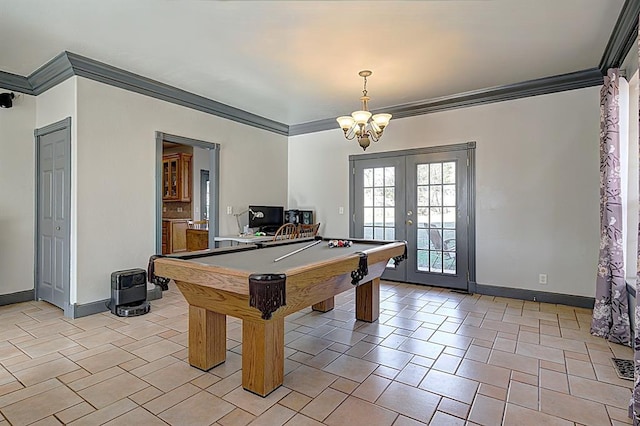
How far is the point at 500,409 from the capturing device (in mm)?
2047

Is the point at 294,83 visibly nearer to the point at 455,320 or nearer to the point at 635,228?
the point at 455,320

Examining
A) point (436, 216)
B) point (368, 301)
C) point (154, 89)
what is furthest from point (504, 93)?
point (154, 89)

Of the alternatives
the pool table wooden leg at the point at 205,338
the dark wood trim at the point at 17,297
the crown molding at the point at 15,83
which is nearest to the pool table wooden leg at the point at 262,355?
the pool table wooden leg at the point at 205,338

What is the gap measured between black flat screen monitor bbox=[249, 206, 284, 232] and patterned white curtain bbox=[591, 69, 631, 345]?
177 inches

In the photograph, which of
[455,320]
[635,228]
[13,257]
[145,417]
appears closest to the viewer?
[145,417]

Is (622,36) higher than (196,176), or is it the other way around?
(622,36)

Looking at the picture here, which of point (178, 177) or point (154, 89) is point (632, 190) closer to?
point (154, 89)

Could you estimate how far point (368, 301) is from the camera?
11.8 ft

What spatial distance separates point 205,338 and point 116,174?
2561 millimetres

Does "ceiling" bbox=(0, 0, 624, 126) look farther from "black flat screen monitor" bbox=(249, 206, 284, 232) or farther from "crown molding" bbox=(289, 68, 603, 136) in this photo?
"black flat screen monitor" bbox=(249, 206, 284, 232)

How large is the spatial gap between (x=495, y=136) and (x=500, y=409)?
12.0 feet

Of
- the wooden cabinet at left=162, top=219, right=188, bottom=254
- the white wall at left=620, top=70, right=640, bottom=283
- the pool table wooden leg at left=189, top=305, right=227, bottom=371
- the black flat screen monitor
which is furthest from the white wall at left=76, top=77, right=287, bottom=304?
the white wall at left=620, top=70, right=640, bottom=283

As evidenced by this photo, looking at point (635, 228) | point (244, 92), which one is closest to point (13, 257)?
point (244, 92)

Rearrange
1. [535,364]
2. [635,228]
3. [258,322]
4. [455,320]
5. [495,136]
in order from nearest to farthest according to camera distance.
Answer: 1. [258,322]
2. [535,364]
3. [635,228]
4. [455,320]
5. [495,136]
